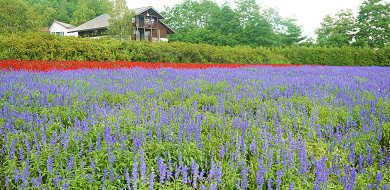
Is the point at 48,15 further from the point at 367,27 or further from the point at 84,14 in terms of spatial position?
the point at 367,27

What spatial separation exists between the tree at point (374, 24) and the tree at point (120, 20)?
36395mm

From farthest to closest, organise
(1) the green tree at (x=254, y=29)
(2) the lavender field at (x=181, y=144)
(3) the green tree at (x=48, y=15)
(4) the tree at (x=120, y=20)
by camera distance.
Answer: (3) the green tree at (x=48, y=15) → (1) the green tree at (x=254, y=29) → (4) the tree at (x=120, y=20) → (2) the lavender field at (x=181, y=144)

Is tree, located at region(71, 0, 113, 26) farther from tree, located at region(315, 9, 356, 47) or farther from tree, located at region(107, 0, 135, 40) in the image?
tree, located at region(315, 9, 356, 47)

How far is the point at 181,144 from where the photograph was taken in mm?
3100

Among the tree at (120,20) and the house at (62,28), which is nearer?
the tree at (120,20)

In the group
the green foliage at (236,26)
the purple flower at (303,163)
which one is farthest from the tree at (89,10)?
the purple flower at (303,163)

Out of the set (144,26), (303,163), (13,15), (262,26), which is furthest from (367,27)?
(13,15)

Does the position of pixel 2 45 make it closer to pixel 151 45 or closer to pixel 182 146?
pixel 151 45

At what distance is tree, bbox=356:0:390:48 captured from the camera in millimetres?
40406

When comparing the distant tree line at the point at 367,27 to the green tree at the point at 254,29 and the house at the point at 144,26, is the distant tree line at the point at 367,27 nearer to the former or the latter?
the green tree at the point at 254,29

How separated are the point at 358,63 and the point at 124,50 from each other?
81.0 ft

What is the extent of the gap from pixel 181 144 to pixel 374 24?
4988 centimetres

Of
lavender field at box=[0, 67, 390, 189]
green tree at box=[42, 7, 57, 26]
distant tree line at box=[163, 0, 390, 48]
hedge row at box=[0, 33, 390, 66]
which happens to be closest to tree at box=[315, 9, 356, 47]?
distant tree line at box=[163, 0, 390, 48]

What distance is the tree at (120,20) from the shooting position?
122 ft
